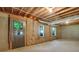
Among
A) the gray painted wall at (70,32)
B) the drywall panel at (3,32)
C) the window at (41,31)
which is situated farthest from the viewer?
the gray painted wall at (70,32)

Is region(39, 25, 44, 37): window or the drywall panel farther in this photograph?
region(39, 25, 44, 37): window

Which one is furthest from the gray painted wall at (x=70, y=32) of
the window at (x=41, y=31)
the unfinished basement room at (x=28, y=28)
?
the window at (x=41, y=31)

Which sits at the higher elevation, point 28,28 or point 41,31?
point 28,28

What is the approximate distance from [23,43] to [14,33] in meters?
0.92

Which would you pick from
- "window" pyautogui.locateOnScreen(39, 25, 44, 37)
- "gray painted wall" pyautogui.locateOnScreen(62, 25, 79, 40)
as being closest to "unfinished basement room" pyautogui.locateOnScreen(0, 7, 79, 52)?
"window" pyautogui.locateOnScreen(39, 25, 44, 37)

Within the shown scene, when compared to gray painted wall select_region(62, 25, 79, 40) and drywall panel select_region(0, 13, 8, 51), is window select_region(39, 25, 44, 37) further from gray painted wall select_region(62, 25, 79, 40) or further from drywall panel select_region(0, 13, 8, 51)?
gray painted wall select_region(62, 25, 79, 40)

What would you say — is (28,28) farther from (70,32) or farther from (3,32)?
(70,32)

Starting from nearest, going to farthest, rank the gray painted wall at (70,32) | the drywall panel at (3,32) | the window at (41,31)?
the drywall panel at (3,32)
the window at (41,31)
the gray painted wall at (70,32)

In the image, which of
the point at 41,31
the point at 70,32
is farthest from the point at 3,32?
the point at 70,32

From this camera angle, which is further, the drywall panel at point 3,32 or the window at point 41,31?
the window at point 41,31

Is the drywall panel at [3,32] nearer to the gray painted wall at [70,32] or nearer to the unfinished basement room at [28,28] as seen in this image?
the unfinished basement room at [28,28]

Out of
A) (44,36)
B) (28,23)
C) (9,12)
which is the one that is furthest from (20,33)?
(44,36)
